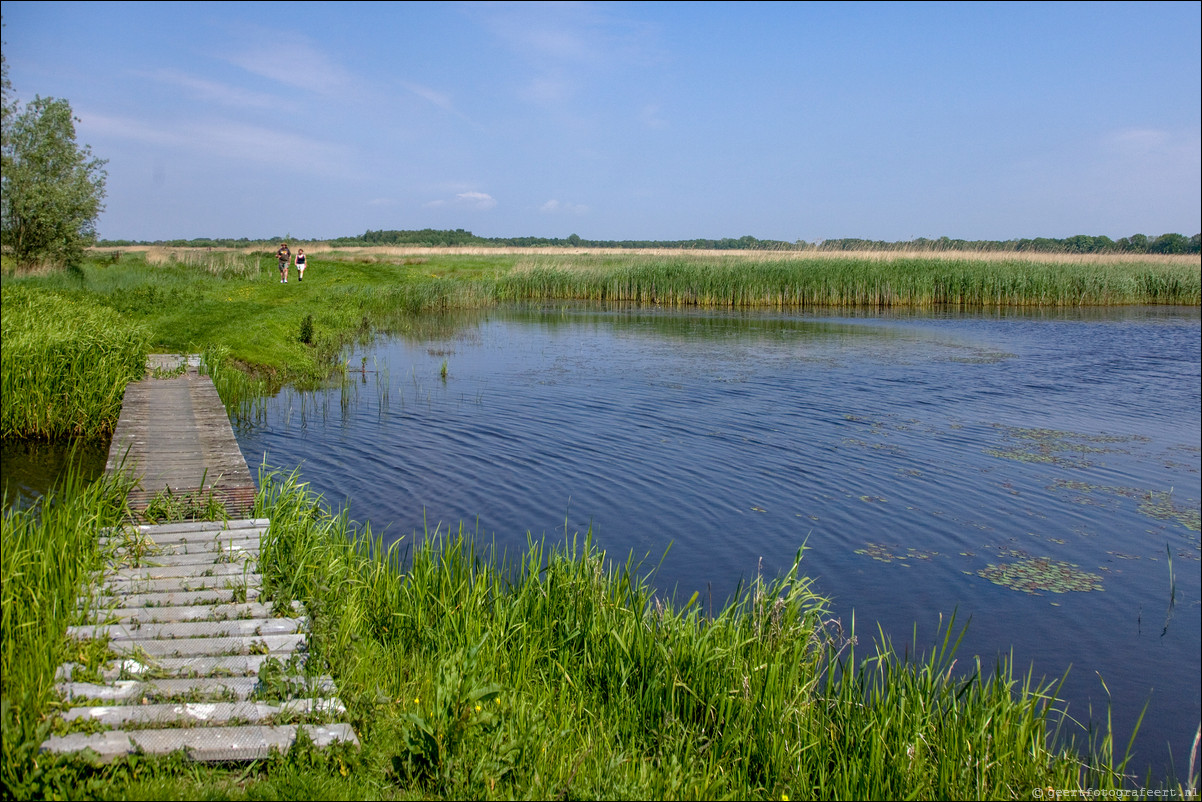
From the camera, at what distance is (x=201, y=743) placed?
3.28 m

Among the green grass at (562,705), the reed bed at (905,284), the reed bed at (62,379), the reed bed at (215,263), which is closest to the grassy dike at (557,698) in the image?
the green grass at (562,705)

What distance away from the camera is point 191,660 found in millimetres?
3898

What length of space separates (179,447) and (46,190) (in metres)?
27.7

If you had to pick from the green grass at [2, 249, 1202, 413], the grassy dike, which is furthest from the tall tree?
the grassy dike

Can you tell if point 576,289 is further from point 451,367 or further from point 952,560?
point 952,560

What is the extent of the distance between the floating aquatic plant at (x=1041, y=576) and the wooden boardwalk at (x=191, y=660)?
5.35 m

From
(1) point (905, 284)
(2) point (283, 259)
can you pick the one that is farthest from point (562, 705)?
(1) point (905, 284)

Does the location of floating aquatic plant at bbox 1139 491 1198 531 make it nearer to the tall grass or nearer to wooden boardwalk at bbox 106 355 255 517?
wooden boardwalk at bbox 106 355 255 517

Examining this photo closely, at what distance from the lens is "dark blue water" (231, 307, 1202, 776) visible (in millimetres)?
6094

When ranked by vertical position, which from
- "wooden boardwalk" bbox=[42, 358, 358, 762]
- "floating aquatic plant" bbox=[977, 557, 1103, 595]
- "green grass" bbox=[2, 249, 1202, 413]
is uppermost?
"green grass" bbox=[2, 249, 1202, 413]

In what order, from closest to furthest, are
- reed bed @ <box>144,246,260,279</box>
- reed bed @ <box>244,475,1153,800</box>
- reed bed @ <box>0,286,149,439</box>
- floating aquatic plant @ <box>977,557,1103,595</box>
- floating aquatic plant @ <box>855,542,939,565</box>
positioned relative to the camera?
reed bed @ <box>244,475,1153,800</box>
floating aquatic plant @ <box>977,557,1103,595</box>
floating aquatic plant @ <box>855,542,939,565</box>
reed bed @ <box>0,286,149,439</box>
reed bed @ <box>144,246,260,279</box>

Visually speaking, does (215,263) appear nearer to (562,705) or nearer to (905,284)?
(905,284)

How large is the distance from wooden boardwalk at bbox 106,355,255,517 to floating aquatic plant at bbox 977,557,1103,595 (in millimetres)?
6007

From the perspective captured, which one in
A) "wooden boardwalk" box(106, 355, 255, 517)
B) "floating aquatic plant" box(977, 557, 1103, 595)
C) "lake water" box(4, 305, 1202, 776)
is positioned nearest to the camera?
"lake water" box(4, 305, 1202, 776)
